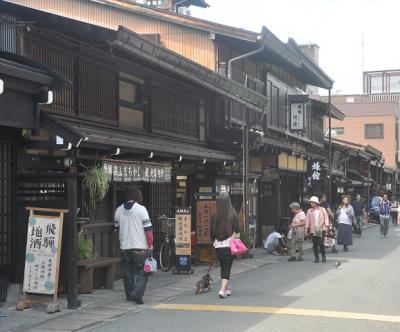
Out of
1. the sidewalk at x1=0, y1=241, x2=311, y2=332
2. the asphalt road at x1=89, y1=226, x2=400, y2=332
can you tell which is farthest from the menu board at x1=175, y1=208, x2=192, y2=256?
the asphalt road at x1=89, y1=226, x2=400, y2=332

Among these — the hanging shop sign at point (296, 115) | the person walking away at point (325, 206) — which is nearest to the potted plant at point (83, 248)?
→ the person walking away at point (325, 206)

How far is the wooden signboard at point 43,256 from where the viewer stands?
349 inches

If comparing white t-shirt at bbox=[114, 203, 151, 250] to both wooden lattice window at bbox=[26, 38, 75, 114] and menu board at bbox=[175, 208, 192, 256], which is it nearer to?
wooden lattice window at bbox=[26, 38, 75, 114]

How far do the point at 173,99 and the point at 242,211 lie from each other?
4166 mm

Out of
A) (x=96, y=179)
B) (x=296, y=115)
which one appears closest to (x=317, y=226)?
(x=96, y=179)

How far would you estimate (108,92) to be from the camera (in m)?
12.7

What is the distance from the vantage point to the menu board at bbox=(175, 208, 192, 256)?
13.4m

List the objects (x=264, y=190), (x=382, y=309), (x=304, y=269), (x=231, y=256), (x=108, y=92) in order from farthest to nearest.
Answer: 1. (x=264, y=190)
2. (x=304, y=269)
3. (x=108, y=92)
4. (x=231, y=256)
5. (x=382, y=309)

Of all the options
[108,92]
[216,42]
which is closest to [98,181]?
[108,92]

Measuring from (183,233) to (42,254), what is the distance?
4927mm

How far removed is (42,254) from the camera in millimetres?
8977

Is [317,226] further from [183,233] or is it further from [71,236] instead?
[71,236]

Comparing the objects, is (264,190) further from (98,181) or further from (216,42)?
(98,181)

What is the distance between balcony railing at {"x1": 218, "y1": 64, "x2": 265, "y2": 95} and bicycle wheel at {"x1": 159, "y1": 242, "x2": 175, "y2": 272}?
253 inches
